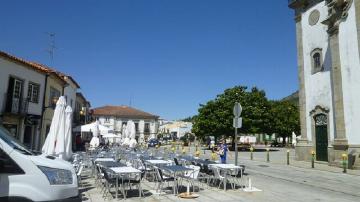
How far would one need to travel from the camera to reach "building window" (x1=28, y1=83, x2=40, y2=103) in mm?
22747

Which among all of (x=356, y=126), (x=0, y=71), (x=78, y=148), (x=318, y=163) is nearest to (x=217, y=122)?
(x=78, y=148)

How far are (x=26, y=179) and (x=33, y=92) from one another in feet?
65.9

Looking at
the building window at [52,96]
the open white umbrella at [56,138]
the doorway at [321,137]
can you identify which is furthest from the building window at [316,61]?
the building window at [52,96]

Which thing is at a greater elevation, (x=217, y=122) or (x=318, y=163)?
(x=217, y=122)

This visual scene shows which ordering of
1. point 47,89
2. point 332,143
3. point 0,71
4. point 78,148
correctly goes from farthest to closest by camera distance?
1. point 78,148
2. point 47,89
3. point 332,143
4. point 0,71

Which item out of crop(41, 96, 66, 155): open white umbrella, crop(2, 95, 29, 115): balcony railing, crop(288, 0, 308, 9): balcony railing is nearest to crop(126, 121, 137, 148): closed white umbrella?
crop(2, 95, 29, 115): balcony railing

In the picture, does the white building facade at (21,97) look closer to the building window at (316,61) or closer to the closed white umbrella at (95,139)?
the closed white umbrella at (95,139)

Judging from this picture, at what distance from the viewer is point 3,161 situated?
4.66 m

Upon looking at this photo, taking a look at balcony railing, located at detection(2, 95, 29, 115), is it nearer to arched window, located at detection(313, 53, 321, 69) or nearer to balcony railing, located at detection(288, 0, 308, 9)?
arched window, located at detection(313, 53, 321, 69)

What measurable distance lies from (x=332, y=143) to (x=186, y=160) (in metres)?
11.5

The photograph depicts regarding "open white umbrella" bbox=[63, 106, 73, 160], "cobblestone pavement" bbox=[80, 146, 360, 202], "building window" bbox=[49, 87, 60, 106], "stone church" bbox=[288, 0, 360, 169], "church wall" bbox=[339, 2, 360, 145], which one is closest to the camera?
"cobblestone pavement" bbox=[80, 146, 360, 202]

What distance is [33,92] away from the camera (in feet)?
76.2

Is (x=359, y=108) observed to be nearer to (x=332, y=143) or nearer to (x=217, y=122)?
(x=332, y=143)

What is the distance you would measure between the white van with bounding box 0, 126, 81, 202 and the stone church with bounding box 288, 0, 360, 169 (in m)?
17.7
